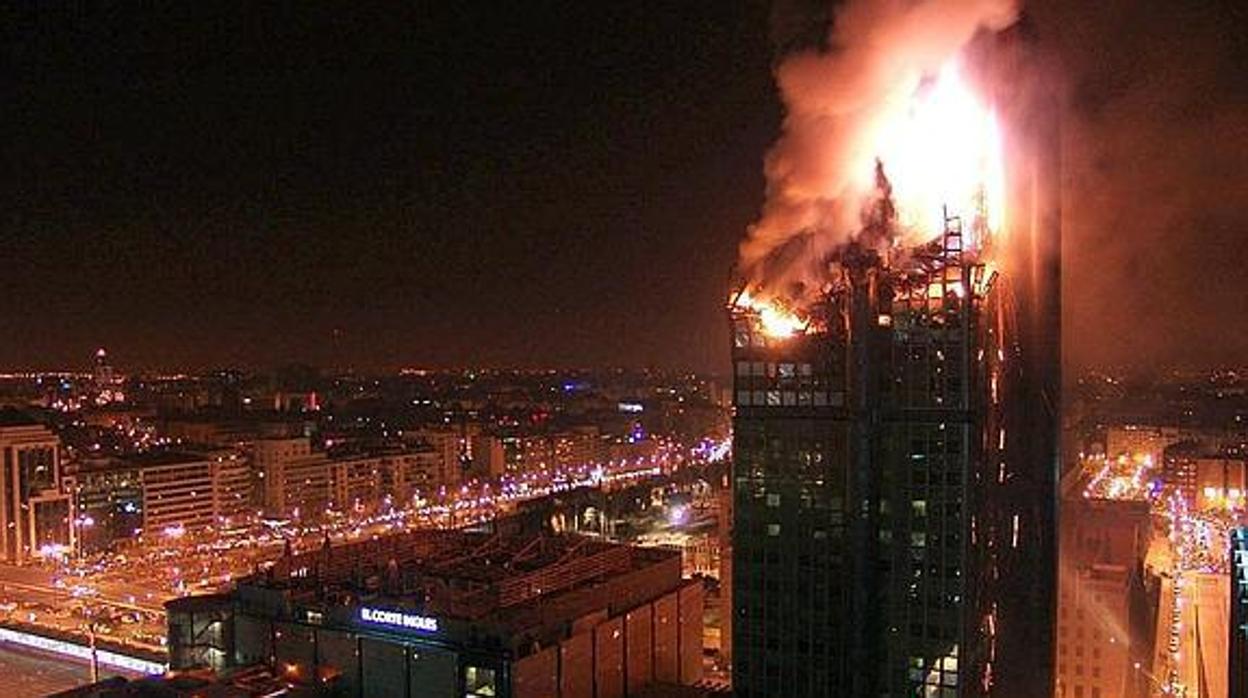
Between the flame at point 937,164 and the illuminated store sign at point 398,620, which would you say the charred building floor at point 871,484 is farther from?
the illuminated store sign at point 398,620

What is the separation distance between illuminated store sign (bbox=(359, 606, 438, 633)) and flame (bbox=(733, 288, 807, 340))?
14.6m

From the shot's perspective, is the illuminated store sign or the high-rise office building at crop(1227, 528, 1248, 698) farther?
the illuminated store sign

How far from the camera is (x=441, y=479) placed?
112 meters

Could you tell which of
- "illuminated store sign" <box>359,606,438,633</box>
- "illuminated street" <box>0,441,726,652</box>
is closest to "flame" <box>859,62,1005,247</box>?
"illuminated store sign" <box>359,606,438,633</box>

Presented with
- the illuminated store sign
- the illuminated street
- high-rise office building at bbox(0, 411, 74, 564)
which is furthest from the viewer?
high-rise office building at bbox(0, 411, 74, 564)

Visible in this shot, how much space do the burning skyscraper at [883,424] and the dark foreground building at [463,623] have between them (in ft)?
30.1

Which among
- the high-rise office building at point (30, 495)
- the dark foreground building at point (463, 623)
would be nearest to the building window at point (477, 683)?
the dark foreground building at point (463, 623)

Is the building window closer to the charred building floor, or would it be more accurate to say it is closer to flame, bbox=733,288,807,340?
the charred building floor

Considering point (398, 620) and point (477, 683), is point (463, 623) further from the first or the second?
point (398, 620)

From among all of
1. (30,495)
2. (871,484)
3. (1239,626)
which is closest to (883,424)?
(871,484)

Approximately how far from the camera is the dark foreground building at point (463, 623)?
33.5 metres

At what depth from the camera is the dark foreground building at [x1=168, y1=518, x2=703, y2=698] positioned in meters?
33.5

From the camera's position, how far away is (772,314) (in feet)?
87.1

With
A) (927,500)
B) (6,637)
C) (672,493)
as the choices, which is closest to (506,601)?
(927,500)
